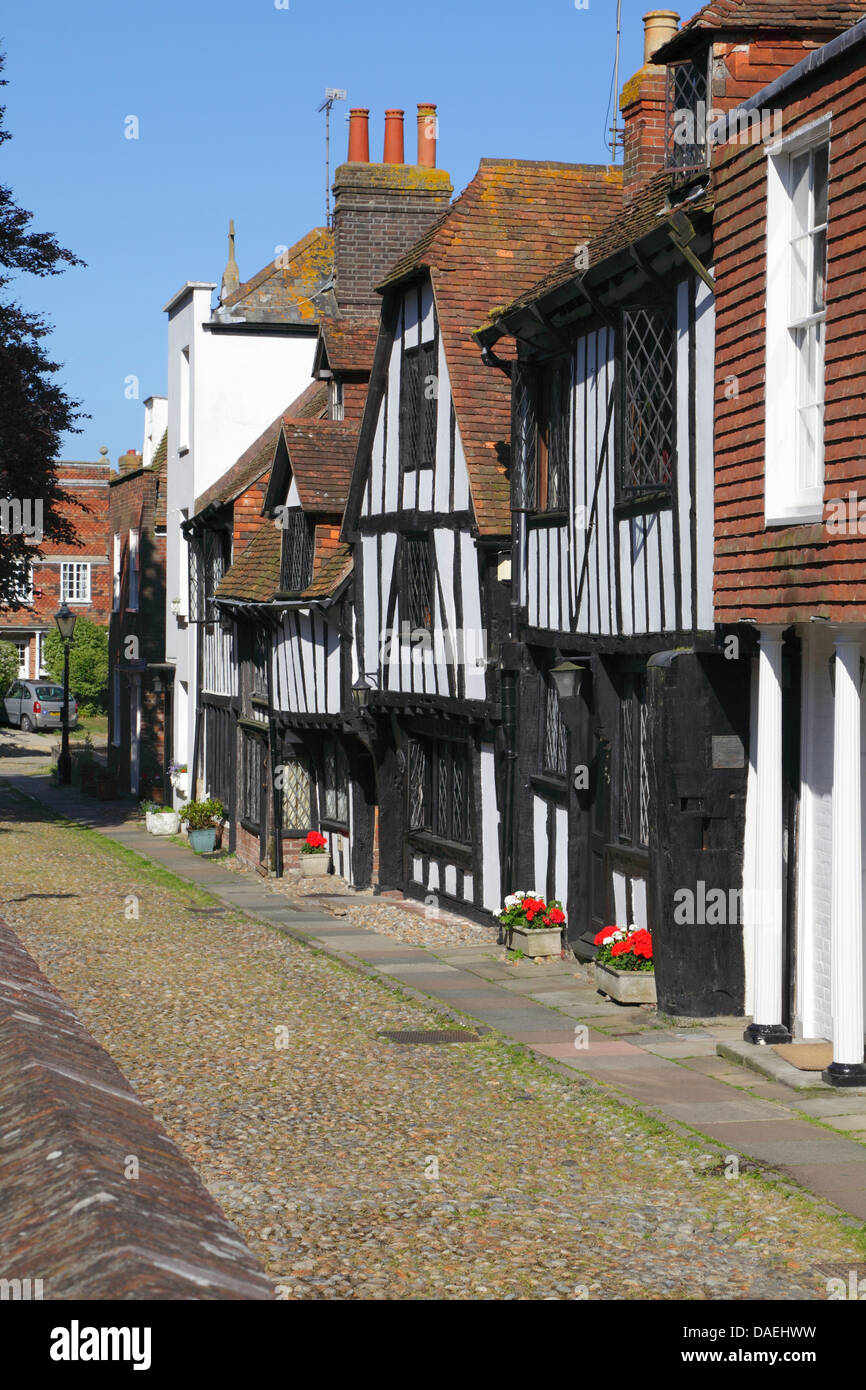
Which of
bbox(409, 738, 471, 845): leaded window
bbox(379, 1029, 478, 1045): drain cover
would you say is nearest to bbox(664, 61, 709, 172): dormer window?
bbox(379, 1029, 478, 1045): drain cover

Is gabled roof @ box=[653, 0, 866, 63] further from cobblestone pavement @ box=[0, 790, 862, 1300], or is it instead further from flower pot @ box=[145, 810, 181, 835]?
flower pot @ box=[145, 810, 181, 835]

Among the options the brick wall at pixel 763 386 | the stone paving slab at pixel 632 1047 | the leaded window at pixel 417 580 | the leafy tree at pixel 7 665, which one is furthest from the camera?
the leafy tree at pixel 7 665

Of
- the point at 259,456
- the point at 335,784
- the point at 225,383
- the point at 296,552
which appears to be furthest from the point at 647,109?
→ the point at 225,383

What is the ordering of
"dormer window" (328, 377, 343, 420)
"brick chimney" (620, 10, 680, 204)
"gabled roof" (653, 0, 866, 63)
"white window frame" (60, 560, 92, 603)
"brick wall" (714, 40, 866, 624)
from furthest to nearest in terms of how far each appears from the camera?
"white window frame" (60, 560, 92, 603), "dormer window" (328, 377, 343, 420), "brick chimney" (620, 10, 680, 204), "gabled roof" (653, 0, 866, 63), "brick wall" (714, 40, 866, 624)

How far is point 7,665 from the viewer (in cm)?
6112

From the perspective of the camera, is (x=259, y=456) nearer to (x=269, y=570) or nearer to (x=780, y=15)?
(x=269, y=570)

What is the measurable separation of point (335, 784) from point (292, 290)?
448 inches

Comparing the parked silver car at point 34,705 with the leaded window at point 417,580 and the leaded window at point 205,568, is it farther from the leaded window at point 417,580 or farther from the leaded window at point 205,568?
the leaded window at point 417,580

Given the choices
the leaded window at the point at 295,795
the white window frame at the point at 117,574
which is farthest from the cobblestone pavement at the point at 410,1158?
the white window frame at the point at 117,574

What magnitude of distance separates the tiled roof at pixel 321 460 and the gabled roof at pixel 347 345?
945 millimetres

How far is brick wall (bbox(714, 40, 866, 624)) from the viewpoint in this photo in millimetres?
9914

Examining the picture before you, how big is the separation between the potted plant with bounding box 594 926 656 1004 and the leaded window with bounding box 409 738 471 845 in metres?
5.78

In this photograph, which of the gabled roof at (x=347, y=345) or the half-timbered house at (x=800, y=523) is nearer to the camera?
the half-timbered house at (x=800, y=523)

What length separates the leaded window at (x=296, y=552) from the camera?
2362 centimetres
